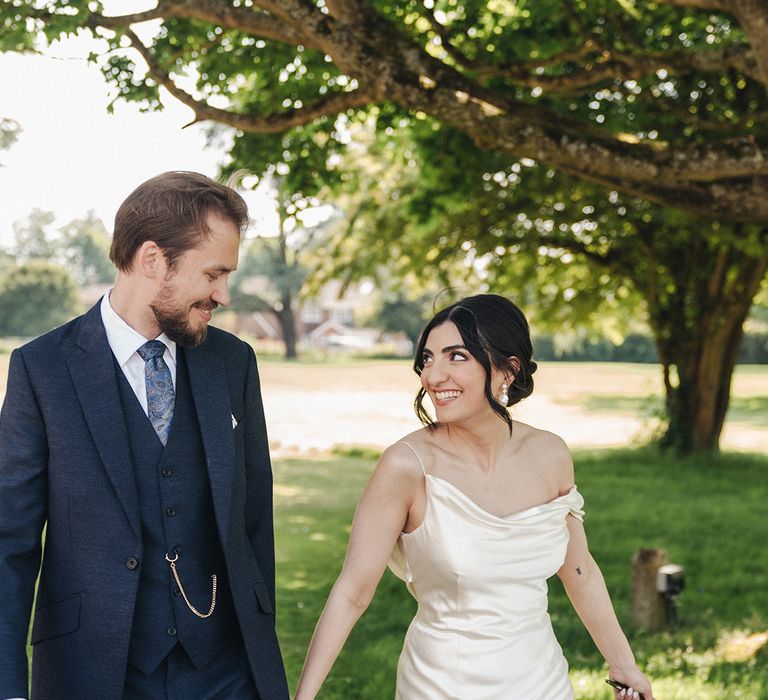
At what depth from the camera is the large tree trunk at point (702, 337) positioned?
62.8ft

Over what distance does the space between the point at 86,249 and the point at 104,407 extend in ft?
278

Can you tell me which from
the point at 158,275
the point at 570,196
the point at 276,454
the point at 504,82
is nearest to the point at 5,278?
the point at 276,454

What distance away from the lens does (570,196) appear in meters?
18.1

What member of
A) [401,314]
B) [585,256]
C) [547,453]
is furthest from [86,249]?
[547,453]

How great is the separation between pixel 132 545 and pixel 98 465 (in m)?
0.24

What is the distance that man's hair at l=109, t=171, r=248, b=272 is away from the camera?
2.96m

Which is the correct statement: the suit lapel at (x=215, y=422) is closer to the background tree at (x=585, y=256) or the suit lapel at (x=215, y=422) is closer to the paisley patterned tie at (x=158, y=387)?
the paisley patterned tie at (x=158, y=387)

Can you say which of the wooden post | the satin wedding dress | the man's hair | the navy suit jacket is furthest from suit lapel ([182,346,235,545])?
the wooden post

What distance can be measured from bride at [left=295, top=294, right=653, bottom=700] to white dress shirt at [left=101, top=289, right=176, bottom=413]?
756mm

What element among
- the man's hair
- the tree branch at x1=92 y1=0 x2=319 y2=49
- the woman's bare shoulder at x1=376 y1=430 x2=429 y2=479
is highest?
the tree branch at x1=92 y1=0 x2=319 y2=49

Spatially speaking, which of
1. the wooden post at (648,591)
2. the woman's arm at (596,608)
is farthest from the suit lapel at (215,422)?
the wooden post at (648,591)

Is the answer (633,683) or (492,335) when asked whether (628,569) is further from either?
(492,335)

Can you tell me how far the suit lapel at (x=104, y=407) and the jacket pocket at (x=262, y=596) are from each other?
17.6 inches

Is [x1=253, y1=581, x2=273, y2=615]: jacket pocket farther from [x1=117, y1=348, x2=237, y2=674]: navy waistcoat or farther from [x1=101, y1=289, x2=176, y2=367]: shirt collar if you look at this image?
[x1=101, y1=289, x2=176, y2=367]: shirt collar
